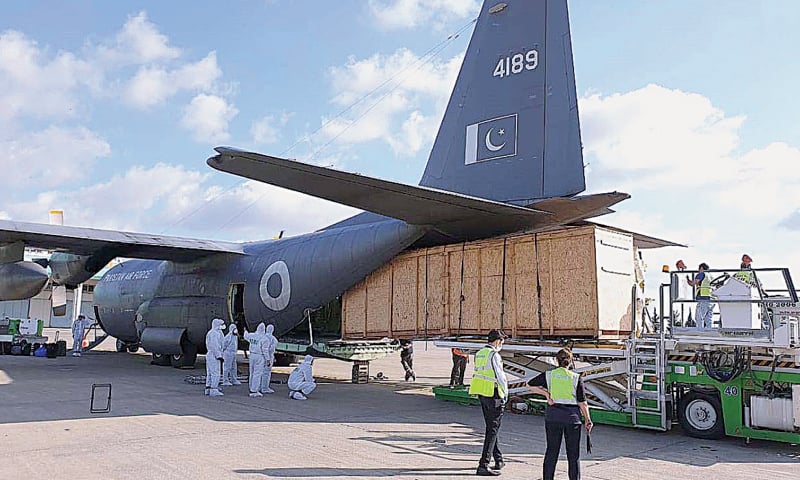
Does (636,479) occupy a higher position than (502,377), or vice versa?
(502,377)

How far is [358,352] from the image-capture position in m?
16.1

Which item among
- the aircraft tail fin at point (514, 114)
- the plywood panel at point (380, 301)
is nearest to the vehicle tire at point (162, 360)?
the plywood panel at point (380, 301)

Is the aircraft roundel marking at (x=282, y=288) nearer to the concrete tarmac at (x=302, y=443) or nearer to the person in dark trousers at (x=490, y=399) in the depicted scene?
the concrete tarmac at (x=302, y=443)

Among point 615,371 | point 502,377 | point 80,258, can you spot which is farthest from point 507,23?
point 80,258

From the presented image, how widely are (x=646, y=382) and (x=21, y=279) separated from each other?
1486cm

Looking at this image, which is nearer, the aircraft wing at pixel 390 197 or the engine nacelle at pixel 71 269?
the aircraft wing at pixel 390 197

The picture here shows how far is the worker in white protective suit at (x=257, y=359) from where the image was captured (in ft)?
44.4

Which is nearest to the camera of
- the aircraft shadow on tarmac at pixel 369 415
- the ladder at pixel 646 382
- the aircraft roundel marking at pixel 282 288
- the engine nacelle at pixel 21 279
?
the aircraft shadow on tarmac at pixel 369 415

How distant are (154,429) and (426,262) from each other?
5978mm

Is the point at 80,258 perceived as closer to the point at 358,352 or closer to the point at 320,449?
the point at 358,352

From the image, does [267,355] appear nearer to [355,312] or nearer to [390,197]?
[355,312]

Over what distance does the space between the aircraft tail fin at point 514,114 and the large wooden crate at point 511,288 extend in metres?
1.10

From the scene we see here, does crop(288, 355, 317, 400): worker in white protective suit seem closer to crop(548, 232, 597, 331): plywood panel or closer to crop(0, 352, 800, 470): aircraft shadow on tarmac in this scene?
crop(0, 352, 800, 470): aircraft shadow on tarmac

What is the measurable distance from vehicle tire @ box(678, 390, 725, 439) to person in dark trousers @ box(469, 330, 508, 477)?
12.5ft
